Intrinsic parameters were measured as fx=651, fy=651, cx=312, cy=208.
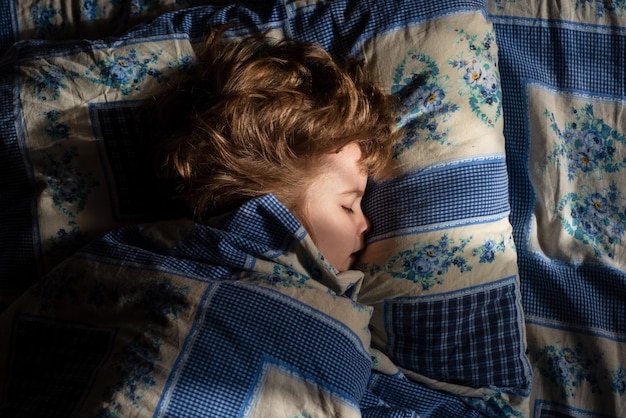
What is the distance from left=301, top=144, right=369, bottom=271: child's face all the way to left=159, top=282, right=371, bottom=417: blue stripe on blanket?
0.56 ft

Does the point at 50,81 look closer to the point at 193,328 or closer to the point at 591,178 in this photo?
the point at 193,328

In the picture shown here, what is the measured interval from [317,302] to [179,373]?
0.71 feet

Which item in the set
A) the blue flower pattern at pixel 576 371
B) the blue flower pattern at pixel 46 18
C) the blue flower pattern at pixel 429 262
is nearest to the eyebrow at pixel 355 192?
the blue flower pattern at pixel 429 262

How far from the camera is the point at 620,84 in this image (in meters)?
1.24

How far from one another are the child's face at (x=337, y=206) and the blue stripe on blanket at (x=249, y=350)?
6.7 inches

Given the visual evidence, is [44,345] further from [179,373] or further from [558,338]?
[558,338]

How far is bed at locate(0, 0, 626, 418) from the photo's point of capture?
892 millimetres

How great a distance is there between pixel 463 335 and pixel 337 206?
32 centimetres

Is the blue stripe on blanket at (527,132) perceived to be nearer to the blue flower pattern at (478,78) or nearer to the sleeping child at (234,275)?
the blue flower pattern at (478,78)

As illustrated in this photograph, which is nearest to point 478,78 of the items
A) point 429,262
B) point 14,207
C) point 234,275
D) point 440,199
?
point 440,199

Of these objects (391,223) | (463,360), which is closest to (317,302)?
(391,223)

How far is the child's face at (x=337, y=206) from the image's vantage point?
41.6 inches

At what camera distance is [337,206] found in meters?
1.08

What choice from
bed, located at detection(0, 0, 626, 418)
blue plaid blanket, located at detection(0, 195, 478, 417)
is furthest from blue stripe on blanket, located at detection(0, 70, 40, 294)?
blue plaid blanket, located at detection(0, 195, 478, 417)
